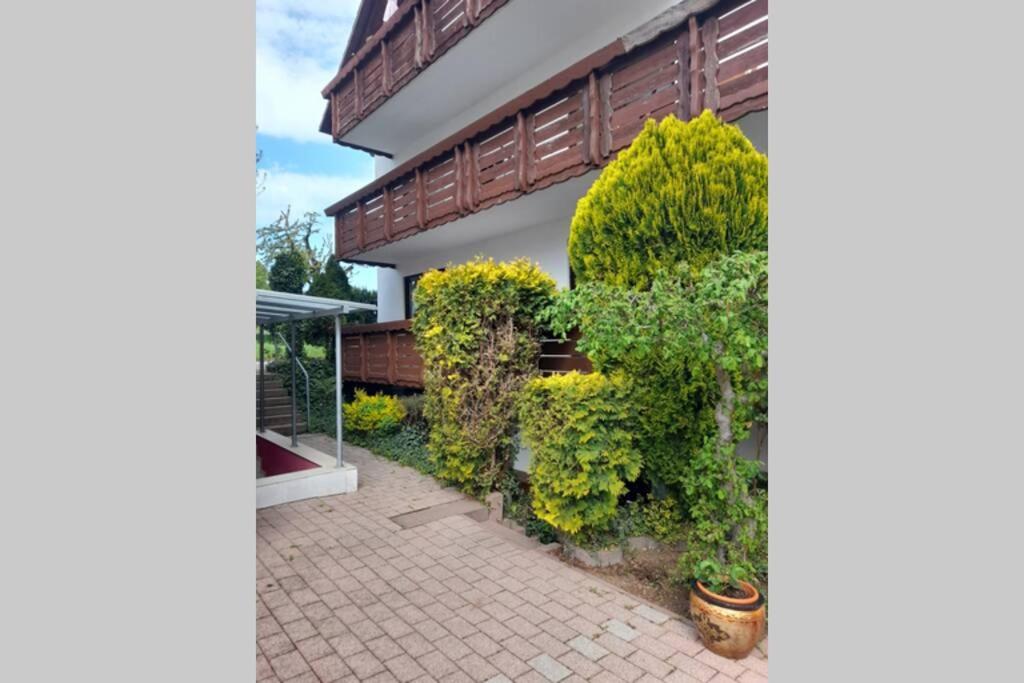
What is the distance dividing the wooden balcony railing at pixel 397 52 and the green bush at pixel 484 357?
18.6 feet

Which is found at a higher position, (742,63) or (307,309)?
(742,63)

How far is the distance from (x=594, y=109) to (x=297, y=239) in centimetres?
2417

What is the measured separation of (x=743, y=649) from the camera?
3.57 metres

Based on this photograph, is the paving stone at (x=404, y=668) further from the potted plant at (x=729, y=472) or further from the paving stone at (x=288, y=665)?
the potted plant at (x=729, y=472)

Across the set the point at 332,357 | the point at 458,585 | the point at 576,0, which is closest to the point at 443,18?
the point at 576,0

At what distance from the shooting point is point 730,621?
3.55 meters

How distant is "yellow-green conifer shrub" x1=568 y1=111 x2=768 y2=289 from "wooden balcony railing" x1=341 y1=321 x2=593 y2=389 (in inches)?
203

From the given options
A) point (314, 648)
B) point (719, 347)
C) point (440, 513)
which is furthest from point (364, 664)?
point (719, 347)

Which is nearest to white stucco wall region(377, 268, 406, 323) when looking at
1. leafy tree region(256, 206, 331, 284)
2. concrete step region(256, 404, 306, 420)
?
concrete step region(256, 404, 306, 420)

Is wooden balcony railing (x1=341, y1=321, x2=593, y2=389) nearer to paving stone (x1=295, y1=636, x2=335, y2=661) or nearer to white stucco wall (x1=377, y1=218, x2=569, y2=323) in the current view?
white stucco wall (x1=377, y1=218, x2=569, y2=323)

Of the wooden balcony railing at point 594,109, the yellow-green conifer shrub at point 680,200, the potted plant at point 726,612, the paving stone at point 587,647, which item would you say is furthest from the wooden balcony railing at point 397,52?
the paving stone at point 587,647

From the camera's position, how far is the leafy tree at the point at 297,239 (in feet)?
87.7

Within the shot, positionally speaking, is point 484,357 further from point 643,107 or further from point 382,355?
point 382,355

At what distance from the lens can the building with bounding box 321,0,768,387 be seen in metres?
6.23
